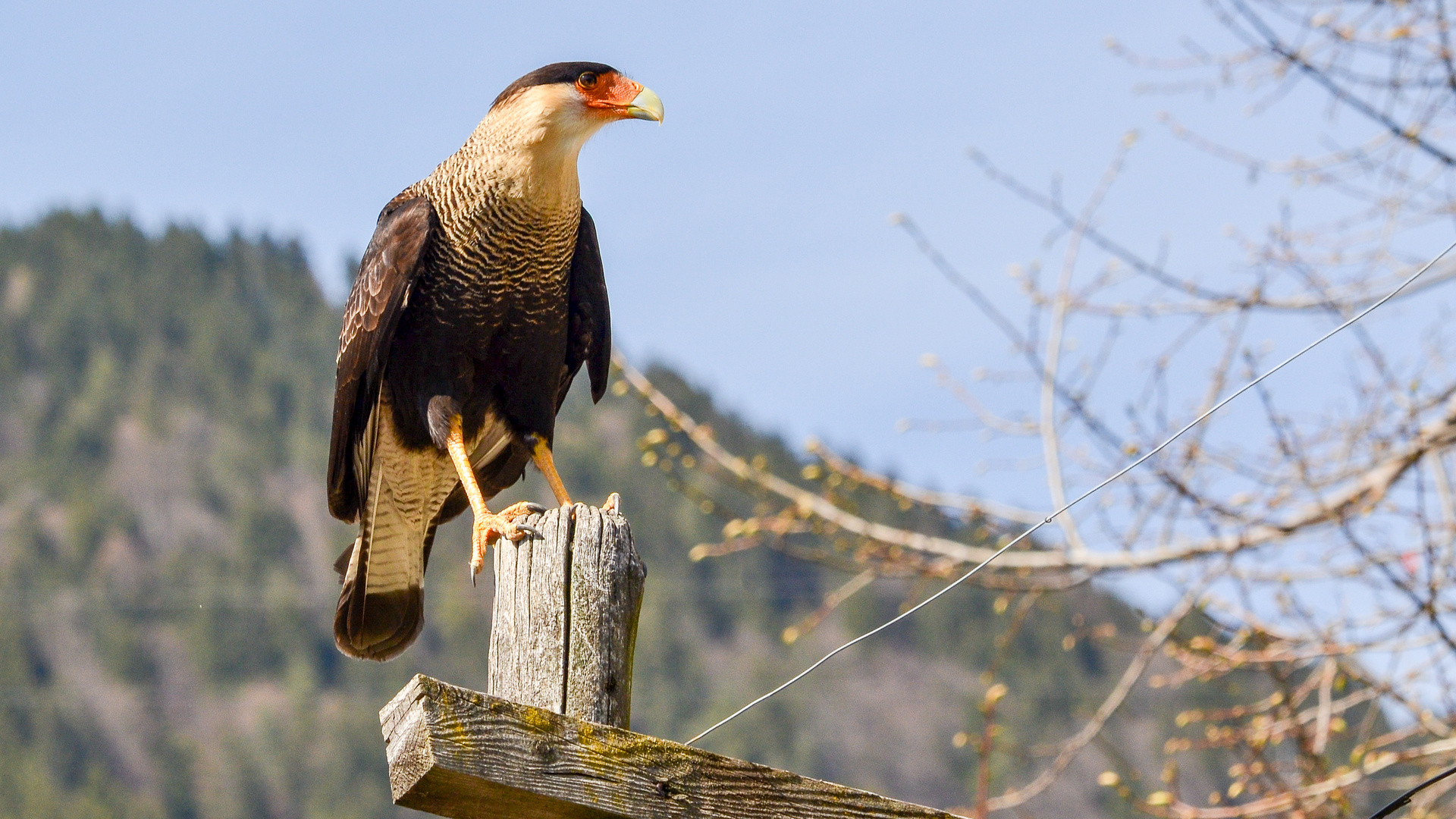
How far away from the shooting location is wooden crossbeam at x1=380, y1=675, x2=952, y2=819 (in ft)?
6.98

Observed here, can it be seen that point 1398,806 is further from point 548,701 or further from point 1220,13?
point 1220,13

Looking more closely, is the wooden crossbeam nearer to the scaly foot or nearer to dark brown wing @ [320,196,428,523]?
the scaly foot

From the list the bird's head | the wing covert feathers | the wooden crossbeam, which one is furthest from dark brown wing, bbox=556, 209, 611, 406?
the wooden crossbeam

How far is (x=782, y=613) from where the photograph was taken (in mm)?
54812

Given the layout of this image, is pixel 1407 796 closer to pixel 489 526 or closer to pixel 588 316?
pixel 489 526

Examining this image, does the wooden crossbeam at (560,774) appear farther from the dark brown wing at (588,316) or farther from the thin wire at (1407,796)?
the dark brown wing at (588,316)

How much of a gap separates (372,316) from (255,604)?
172 ft

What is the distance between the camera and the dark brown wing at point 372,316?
4.12 meters

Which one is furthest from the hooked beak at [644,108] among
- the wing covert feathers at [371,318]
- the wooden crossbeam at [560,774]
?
the wooden crossbeam at [560,774]

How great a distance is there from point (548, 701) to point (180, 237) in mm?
71576

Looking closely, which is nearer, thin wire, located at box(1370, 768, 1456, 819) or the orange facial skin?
thin wire, located at box(1370, 768, 1456, 819)

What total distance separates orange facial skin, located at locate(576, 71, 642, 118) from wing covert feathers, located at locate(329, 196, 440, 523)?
540 mm

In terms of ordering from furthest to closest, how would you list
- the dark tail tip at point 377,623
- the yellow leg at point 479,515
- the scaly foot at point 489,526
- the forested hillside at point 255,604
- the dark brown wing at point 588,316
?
the forested hillside at point 255,604 → the dark brown wing at point 588,316 → the dark tail tip at point 377,623 → the scaly foot at point 489,526 → the yellow leg at point 479,515

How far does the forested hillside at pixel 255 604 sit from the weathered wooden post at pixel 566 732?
33.6 meters
